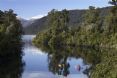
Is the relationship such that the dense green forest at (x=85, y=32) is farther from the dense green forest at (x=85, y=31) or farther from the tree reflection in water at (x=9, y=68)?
the tree reflection in water at (x=9, y=68)

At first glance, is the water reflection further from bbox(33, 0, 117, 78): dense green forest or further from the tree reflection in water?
the tree reflection in water

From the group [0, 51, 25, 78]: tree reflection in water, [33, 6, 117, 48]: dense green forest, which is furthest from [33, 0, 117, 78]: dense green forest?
[0, 51, 25, 78]: tree reflection in water

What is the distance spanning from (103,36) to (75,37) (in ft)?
56.9

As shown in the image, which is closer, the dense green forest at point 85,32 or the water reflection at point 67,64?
the water reflection at point 67,64

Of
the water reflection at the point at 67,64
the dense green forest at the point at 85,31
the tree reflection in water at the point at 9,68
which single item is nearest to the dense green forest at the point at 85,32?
the dense green forest at the point at 85,31

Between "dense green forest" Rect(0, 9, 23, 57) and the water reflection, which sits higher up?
"dense green forest" Rect(0, 9, 23, 57)

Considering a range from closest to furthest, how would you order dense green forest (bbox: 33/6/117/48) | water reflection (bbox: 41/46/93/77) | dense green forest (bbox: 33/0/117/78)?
water reflection (bbox: 41/46/93/77)
dense green forest (bbox: 33/0/117/78)
dense green forest (bbox: 33/6/117/48)

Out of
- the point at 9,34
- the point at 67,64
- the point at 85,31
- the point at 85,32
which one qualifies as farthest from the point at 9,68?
the point at 85,31

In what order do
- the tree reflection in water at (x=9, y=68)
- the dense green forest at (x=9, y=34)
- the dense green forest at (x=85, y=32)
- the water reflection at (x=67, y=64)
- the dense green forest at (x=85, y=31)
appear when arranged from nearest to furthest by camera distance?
the tree reflection in water at (x=9, y=68)
the water reflection at (x=67, y=64)
the dense green forest at (x=9, y=34)
the dense green forest at (x=85, y=32)
the dense green forest at (x=85, y=31)

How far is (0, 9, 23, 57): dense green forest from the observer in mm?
96625

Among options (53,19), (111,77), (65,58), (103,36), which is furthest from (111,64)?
(53,19)

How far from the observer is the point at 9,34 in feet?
353

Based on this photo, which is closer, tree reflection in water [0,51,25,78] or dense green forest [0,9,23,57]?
tree reflection in water [0,51,25,78]

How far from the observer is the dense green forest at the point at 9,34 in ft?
317
